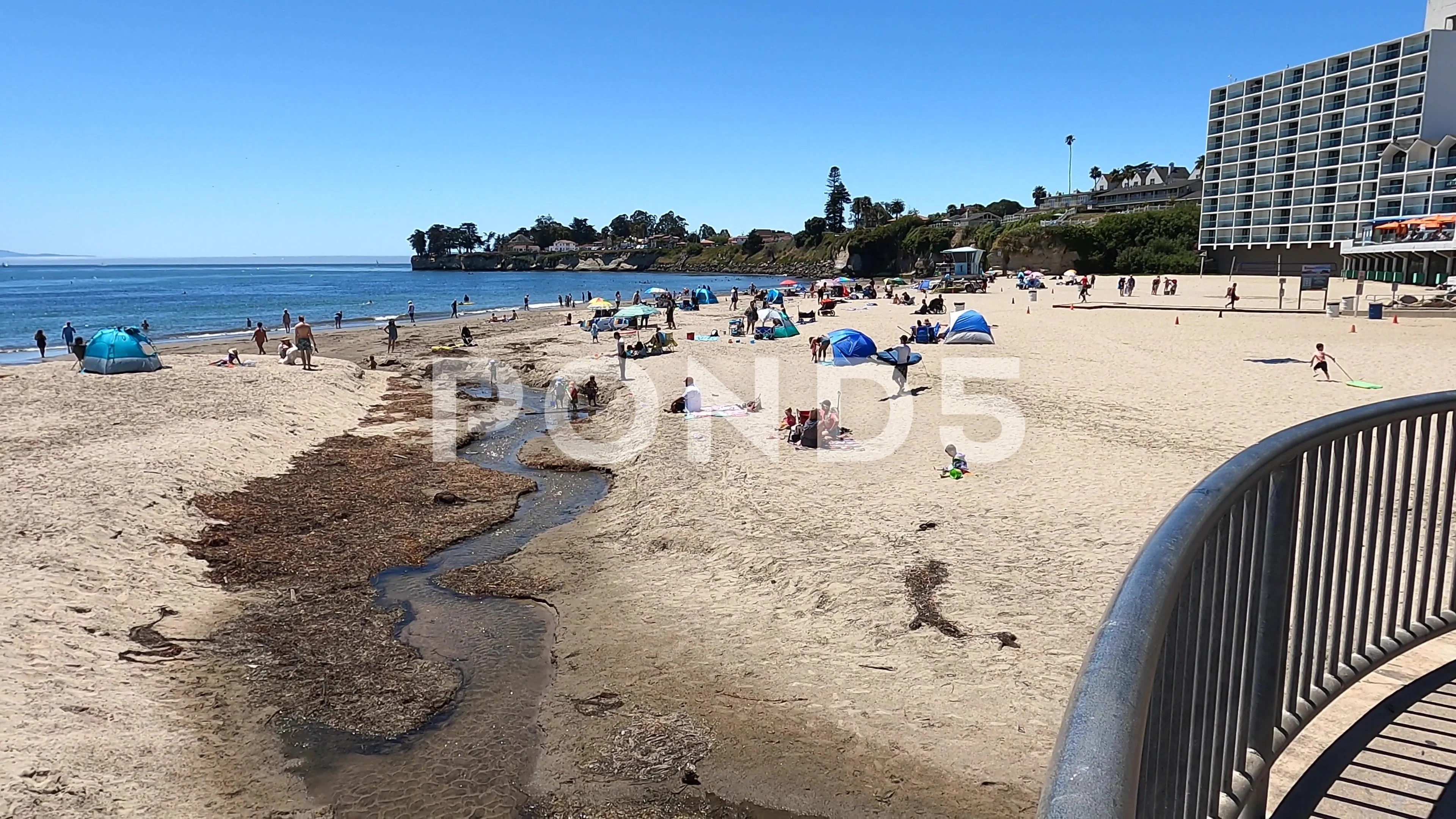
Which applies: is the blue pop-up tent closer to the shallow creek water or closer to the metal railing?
the shallow creek water

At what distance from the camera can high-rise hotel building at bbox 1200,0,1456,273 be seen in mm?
67250

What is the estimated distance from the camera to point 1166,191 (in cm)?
11925

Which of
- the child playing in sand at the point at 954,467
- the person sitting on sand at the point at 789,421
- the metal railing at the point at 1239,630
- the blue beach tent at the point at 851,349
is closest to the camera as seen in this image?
the metal railing at the point at 1239,630

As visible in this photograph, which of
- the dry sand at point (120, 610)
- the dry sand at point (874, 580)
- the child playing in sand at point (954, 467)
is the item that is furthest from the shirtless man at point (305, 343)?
the child playing in sand at point (954, 467)

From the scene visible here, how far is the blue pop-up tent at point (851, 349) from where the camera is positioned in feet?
76.8

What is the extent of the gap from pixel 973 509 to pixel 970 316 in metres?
17.0

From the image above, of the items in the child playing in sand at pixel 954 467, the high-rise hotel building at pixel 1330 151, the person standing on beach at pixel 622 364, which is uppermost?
the high-rise hotel building at pixel 1330 151

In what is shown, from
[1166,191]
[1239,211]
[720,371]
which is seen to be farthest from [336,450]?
[1166,191]

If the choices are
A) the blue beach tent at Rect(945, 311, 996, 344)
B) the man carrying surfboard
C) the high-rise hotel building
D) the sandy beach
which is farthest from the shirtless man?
the high-rise hotel building

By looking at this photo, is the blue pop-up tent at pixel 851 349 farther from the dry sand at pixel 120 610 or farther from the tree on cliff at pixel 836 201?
the tree on cliff at pixel 836 201

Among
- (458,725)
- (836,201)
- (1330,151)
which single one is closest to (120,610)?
(458,725)

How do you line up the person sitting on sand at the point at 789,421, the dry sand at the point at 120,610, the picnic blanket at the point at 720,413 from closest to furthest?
the dry sand at the point at 120,610 → the person sitting on sand at the point at 789,421 → the picnic blanket at the point at 720,413

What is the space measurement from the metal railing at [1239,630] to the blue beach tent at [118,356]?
24.9 metres

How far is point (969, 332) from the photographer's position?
26312mm
